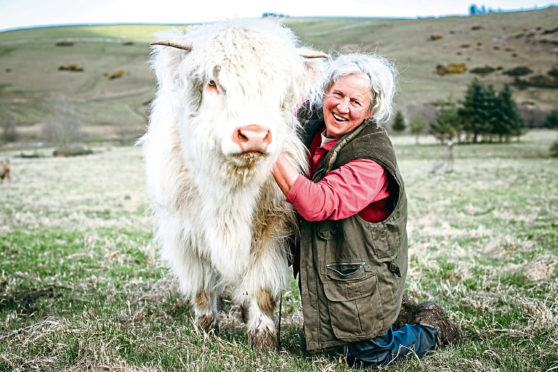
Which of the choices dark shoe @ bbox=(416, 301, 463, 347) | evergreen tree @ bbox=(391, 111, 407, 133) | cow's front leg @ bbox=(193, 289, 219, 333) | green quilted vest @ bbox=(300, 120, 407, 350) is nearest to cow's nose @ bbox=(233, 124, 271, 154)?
green quilted vest @ bbox=(300, 120, 407, 350)

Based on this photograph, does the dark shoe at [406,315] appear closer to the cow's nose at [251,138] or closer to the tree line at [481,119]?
the cow's nose at [251,138]

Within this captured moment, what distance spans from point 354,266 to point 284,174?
2.76 ft

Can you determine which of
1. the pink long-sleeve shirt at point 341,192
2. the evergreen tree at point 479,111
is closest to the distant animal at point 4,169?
the pink long-sleeve shirt at point 341,192

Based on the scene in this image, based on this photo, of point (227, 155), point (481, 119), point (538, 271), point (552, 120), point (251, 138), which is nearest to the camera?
point (251, 138)

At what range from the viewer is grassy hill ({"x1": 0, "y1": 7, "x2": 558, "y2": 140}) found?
59219 millimetres

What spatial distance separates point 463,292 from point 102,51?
105 m

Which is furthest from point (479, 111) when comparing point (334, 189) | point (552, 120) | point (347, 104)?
point (334, 189)

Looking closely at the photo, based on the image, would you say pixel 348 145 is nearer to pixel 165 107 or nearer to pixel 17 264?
pixel 165 107

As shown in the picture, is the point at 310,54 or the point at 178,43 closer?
the point at 178,43

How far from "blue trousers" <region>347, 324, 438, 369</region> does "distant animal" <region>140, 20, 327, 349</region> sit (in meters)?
0.68

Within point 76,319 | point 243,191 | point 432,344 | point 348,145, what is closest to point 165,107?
point 243,191

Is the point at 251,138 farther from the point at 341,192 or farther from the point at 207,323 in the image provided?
the point at 207,323

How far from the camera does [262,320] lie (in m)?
3.51

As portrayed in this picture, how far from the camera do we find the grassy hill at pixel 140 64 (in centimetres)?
5922
